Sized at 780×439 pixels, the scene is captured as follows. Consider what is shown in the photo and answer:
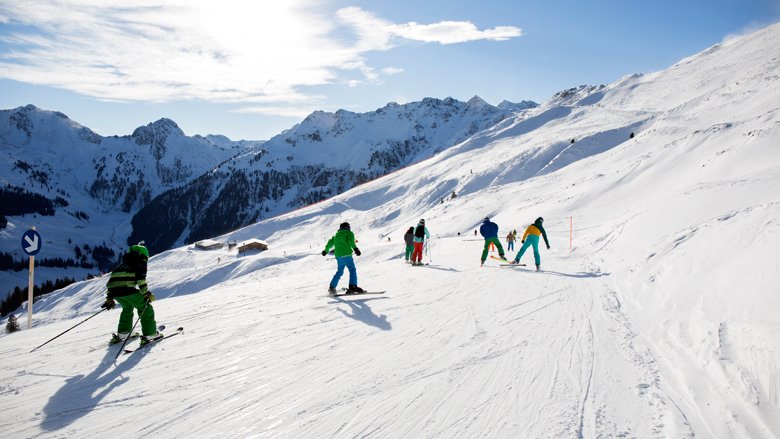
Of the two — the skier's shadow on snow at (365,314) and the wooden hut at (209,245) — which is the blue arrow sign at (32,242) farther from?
the wooden hut at (209,245)

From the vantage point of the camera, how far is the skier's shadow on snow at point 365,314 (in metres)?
7.95

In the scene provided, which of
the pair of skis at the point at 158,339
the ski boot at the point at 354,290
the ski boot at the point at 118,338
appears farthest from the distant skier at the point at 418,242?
the ski boot at the point at 118,338

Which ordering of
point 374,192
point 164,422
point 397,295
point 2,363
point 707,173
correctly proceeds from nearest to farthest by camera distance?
point 164,422
point 2,363
point 397,295
point 707,173
point 374,192

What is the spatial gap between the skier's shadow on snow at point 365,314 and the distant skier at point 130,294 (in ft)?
12.4

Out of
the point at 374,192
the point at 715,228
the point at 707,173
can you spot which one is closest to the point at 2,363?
the point at 715,228

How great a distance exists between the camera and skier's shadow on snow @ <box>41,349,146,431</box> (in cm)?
468

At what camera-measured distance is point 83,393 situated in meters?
5.30

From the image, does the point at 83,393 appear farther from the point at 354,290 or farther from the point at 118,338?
the point at 354,290

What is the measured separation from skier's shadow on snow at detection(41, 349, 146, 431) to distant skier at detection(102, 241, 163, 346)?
0.76m

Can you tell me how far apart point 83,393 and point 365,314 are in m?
4.94

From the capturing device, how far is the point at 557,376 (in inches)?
213

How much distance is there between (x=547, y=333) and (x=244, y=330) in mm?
5680

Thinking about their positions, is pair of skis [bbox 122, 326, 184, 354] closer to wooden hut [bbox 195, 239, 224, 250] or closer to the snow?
the snow

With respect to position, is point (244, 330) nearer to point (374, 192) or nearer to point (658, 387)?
point (658, 387)
